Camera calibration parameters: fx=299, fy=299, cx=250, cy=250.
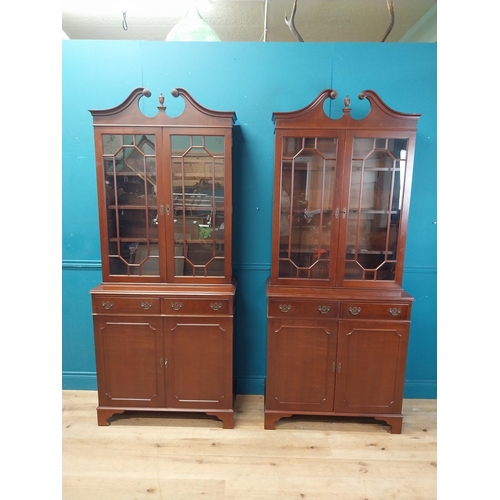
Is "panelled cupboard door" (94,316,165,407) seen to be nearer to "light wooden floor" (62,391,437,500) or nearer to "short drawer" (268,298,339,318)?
"light wooden floor" (62,391,437,500)

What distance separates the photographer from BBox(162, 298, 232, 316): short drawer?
1937mm

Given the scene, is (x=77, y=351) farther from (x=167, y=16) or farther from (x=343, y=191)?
(x=167, y=16)

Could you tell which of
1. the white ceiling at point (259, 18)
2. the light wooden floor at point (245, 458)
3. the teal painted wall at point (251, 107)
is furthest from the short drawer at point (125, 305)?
the white ceiling at point (259, 18)

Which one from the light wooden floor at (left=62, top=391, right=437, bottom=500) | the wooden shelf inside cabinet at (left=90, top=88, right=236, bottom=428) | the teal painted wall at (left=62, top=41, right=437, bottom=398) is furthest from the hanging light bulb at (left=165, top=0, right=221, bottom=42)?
the light wooden floor at (left=62, top=391, right=437, bottom=500)

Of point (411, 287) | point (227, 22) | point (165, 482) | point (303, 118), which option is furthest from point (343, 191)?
point (165, 482)

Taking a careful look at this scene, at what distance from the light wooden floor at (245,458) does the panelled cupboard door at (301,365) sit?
0.67 feet

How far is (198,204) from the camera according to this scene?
1.98m

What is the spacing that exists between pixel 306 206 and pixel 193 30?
1511 mm

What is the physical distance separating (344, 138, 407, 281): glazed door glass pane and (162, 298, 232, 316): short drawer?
0.85 m

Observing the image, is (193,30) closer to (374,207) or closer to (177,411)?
(374,207)

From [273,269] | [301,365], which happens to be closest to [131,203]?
[273,269]

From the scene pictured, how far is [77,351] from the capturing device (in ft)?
7.97

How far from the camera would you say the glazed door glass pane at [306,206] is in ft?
6.30

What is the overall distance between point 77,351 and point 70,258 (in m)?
0.76
